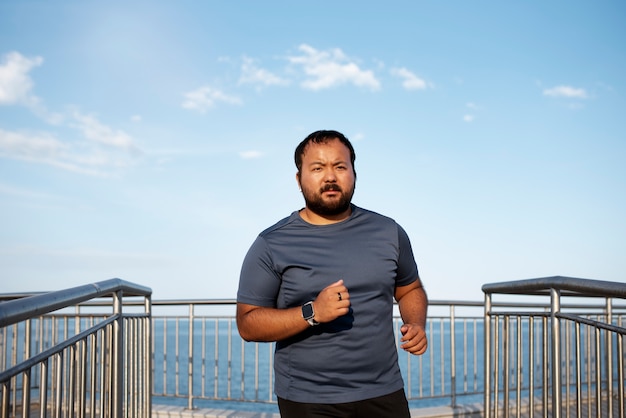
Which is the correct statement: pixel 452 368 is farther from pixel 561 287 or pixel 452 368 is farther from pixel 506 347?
pixel 561 287

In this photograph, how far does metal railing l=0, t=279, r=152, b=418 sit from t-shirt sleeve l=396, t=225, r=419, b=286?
124cm

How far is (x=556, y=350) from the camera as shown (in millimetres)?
3139

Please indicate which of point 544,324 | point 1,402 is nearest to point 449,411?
point 544,324

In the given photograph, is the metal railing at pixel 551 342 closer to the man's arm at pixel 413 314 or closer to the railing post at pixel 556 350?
the railing post at pixel 556 350

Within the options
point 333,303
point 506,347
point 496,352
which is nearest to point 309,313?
point 333,303

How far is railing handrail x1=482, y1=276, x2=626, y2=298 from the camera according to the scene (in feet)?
7.77

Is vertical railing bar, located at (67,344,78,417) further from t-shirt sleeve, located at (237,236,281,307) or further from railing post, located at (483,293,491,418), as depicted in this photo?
railing post, located at (483,293,491,418)

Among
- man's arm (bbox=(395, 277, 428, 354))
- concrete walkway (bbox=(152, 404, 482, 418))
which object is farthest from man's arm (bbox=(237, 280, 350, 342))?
concrete walkway (bbox=(152, 404, 482, 418))

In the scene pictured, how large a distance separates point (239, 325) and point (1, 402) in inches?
33.1

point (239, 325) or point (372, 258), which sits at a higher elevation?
point (372, 258)

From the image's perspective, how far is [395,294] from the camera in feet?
8.45

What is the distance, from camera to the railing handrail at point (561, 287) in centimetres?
237

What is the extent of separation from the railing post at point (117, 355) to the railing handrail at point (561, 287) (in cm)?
219

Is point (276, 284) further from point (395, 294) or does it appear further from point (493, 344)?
point (493, 344)
